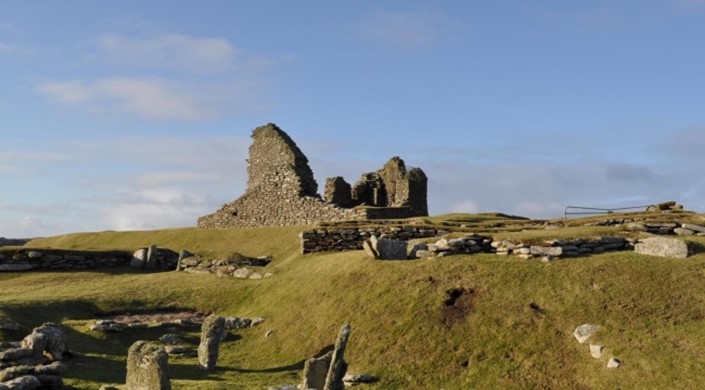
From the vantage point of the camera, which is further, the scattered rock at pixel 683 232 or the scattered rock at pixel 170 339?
the scattered rock at pixel 683 232

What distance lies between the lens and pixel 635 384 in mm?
19906

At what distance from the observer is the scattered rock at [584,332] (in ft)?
73.2

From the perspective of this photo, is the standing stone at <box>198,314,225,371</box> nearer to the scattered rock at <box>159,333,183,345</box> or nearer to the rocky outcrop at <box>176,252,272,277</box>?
the scattered rock at <box>159,333,183,345</box>

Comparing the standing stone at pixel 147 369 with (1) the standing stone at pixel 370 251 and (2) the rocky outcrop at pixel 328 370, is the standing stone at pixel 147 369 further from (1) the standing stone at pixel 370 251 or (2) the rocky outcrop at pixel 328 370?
(1) the standing stone at pixel 370 251

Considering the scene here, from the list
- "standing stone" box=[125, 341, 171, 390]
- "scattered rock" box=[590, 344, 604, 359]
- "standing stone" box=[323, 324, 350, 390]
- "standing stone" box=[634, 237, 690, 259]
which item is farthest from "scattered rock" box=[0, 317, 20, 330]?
"standing stone" box=[634, 237, 690, 259]

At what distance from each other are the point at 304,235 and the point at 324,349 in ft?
41.3

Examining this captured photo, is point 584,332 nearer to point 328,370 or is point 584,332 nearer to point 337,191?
point 328,370

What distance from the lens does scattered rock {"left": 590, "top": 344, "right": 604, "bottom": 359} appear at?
843 inches

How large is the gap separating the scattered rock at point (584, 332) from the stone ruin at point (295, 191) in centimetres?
2943

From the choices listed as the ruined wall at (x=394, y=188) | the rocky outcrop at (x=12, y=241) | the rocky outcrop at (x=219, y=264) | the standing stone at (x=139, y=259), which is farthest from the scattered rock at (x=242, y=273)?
the rocky outcrop at (x=12, y=241)

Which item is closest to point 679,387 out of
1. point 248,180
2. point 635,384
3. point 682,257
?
point 635,384

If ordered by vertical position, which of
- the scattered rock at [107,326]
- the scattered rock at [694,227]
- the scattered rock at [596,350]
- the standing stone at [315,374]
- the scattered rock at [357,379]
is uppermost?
the scattered rock at [694,227]

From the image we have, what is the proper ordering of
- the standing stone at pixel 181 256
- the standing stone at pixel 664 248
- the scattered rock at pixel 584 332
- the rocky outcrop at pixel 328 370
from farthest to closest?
the standing stone at pixel 181 256
the standing stone at pixel 664 248
the scattered rock at pixel 584 332
the rocky outcrop at pixel 328 370

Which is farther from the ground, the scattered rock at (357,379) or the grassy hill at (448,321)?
the grassy hill at (448,321)
